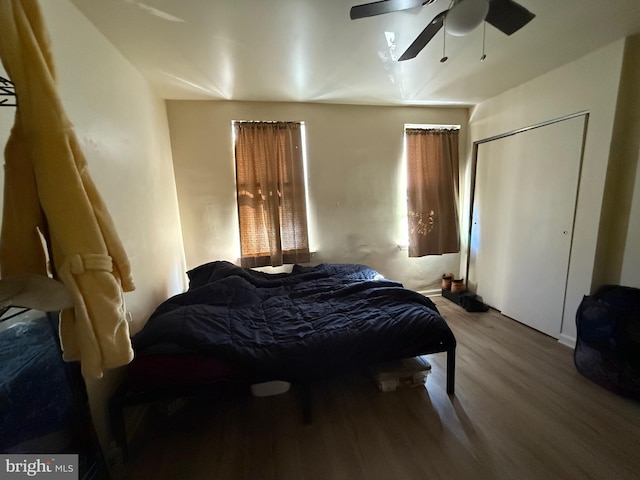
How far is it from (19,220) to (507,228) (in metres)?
3.57

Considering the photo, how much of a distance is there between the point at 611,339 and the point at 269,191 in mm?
3036

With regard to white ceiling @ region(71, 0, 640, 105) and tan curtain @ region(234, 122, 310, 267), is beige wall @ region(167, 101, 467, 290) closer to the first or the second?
tan curtain @ region(234, 122, 310, 267)

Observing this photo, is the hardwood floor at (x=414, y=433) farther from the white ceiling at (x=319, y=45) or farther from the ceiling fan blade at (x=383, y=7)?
the white ceiling at (x=319, y=45)

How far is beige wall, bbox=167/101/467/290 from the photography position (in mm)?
2668

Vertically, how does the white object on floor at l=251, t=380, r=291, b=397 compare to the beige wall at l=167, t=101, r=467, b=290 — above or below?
below

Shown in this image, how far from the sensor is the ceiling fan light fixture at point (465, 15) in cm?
103

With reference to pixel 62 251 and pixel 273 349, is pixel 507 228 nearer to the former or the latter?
pixel 273 349

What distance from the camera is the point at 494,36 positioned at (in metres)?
1.68

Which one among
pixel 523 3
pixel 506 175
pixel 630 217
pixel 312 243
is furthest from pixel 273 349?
pixel 506 175

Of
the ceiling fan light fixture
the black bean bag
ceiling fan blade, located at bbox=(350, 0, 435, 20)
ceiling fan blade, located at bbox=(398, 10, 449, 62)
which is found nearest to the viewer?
the ceiling fan light fixture

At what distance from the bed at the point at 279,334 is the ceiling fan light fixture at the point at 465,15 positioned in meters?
1.57

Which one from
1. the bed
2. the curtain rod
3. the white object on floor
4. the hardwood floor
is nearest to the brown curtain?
the bed

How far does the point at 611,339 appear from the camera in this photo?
169 cm

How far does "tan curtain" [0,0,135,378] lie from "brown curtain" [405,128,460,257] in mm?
3030
